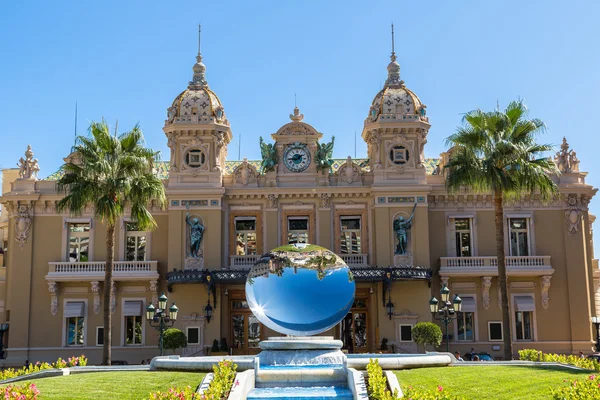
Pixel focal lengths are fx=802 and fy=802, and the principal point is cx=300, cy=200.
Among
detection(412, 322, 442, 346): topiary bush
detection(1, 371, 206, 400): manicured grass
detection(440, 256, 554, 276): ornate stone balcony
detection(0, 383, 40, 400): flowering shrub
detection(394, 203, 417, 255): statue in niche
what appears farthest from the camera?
detection(440, 256, 554, 276): ornate stone balcony

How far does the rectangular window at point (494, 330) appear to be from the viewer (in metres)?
41.0

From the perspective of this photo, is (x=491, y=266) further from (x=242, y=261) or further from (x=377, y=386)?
(x=377, y=386)

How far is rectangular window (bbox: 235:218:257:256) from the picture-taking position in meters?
42.1

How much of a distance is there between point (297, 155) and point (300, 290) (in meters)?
18.4

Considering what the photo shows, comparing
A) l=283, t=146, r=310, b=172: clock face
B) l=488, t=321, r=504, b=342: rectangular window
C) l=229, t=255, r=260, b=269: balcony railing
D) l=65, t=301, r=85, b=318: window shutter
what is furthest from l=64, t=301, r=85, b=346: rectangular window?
l=488, t=321, r=504, b=342: rectangular window

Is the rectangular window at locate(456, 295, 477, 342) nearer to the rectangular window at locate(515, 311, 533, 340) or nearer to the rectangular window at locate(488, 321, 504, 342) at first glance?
the rectangular window at locate(488, 321, 504, 342)

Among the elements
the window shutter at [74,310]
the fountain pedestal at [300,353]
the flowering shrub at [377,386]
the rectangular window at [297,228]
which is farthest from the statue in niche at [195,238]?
the flowering shrub at [377,386]

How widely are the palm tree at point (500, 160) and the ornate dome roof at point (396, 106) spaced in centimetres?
814

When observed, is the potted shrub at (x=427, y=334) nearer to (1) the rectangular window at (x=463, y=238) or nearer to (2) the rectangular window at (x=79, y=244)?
(1) the rectangular window at (x=463, y=238)

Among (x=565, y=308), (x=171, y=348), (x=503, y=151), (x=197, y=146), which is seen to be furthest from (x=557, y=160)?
(x=171, y=348)

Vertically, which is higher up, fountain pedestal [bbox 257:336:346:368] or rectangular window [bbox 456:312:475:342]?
rectangular window [bbox 456:312:475:342]

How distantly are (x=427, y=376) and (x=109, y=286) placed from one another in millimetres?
14975

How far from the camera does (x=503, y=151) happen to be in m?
33.1

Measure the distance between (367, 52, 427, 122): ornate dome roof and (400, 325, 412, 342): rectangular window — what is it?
425 inches
